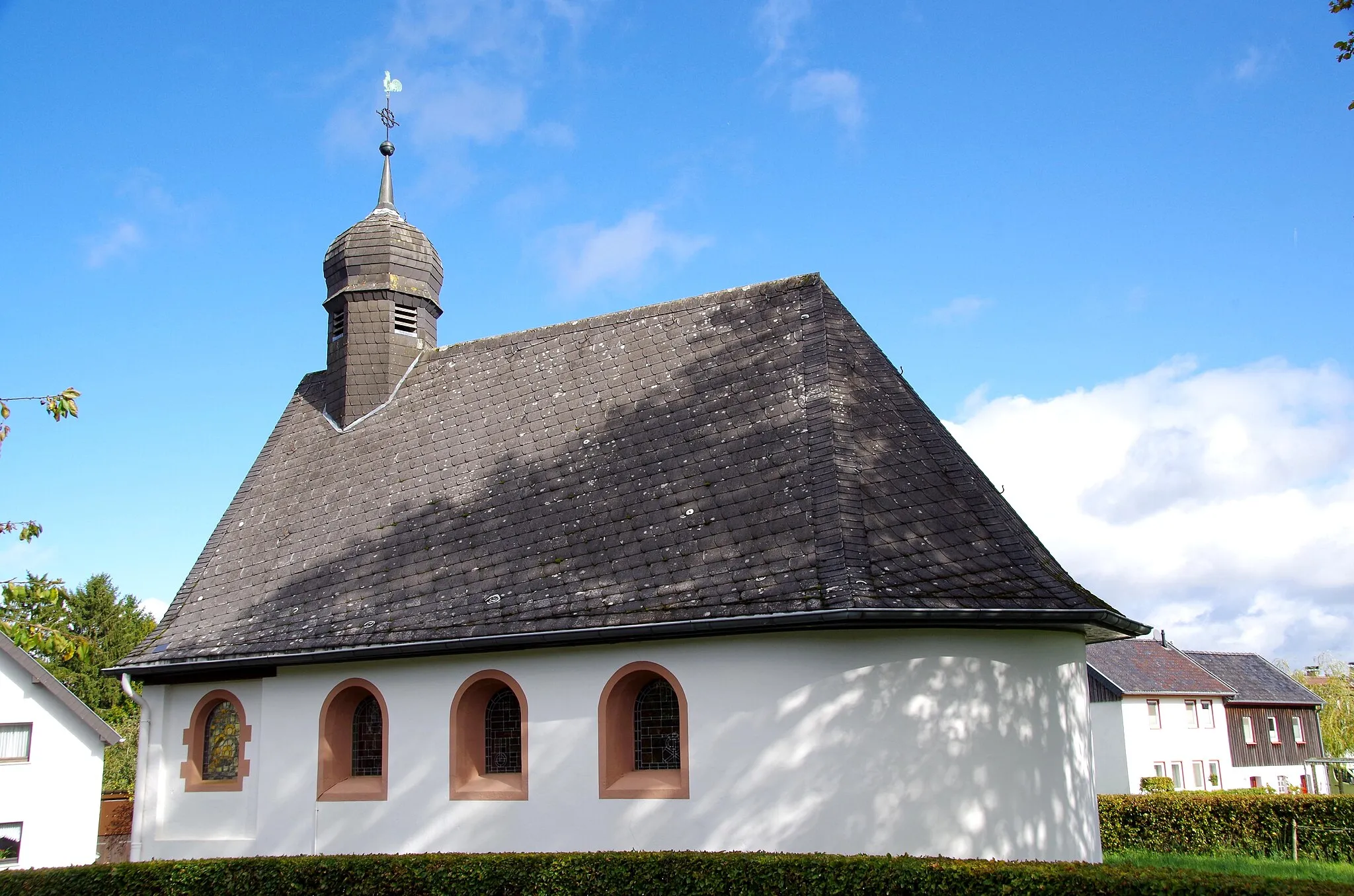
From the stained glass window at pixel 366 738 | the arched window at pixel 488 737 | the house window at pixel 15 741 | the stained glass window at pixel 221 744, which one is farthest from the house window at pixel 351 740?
the house window at pixel 15 741

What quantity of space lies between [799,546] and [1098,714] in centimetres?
2912

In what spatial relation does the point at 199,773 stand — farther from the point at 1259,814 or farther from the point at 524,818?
the point at 1259,814

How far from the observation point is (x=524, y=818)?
11.2 meters

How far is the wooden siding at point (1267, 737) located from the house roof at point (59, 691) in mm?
38302

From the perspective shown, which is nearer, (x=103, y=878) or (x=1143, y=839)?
(x=103, y=878)

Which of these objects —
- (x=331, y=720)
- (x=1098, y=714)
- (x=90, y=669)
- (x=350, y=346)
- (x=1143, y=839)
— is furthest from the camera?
(x=90, y=669)

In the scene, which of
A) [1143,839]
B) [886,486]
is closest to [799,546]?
[886,486]

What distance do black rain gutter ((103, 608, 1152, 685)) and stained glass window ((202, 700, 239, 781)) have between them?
116cm

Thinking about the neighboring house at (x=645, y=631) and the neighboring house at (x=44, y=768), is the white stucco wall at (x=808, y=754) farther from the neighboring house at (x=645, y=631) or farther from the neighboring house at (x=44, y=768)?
the neighboring house at (x=44, y=768)

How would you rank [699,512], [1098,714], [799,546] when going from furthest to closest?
[1098,714] < [699,512] < [799,546]

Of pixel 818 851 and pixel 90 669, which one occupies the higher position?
pixel 90 669

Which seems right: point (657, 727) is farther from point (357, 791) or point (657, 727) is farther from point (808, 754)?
point (357, 791)

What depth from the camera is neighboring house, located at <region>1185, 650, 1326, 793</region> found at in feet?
138

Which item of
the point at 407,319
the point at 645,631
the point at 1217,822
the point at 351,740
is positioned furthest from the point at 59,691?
the point at 1217,822
